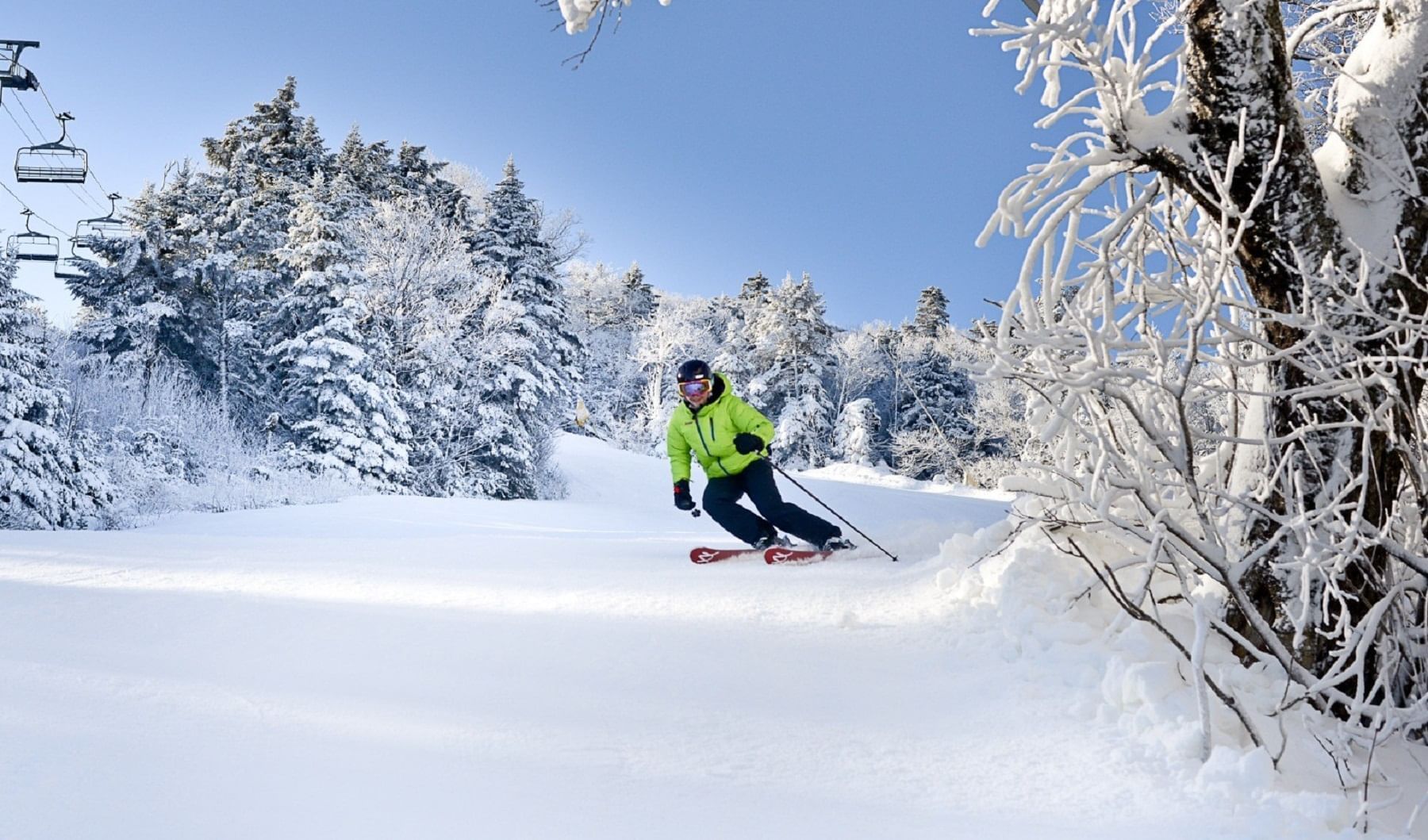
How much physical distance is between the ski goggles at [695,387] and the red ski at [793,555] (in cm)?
109

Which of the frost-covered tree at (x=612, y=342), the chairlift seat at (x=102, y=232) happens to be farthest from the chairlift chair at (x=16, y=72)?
the frost-covered tree at (x=612, y=342)

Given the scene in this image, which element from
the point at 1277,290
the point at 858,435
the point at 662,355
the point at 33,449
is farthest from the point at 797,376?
the point at 1277,290

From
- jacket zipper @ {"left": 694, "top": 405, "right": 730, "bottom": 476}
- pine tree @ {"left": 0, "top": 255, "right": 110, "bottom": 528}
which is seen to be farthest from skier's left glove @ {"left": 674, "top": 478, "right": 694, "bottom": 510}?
pine tree @ {"left": 0, "top": 255, "right": 110, "bottom": 528}

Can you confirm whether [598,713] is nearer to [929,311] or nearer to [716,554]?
[716,554]

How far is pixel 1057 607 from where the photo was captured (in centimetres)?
289

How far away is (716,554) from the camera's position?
496 centimetres

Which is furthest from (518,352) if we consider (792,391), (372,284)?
(792,391)

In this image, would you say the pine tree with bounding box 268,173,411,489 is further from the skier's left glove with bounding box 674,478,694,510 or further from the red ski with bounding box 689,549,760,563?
the red ski with bounding box 689,549,760,563

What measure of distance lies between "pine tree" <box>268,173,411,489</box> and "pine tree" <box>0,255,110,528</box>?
6.43 meters

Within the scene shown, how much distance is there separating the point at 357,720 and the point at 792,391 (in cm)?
3150

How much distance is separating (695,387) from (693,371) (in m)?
0.10

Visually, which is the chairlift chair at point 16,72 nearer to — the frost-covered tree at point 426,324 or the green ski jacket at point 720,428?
the frost-covered tree at point 426,324

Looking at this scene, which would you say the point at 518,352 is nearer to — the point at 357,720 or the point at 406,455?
the point at 406,455

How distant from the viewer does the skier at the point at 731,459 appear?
17.1 ft
